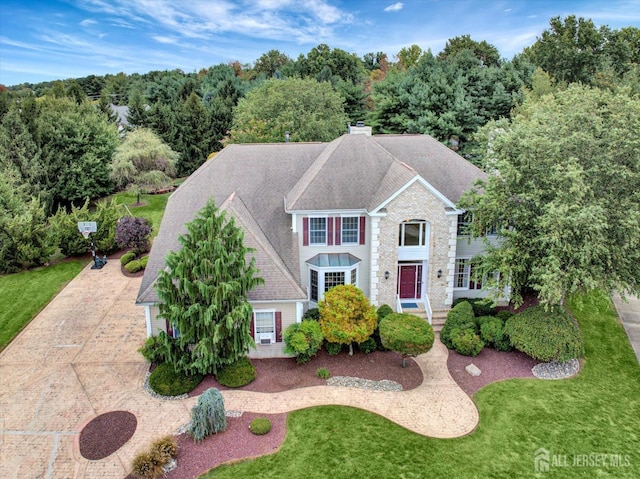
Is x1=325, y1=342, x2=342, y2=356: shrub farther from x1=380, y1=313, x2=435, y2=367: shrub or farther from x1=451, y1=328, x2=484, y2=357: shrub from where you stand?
x1=451, y1=328, x2=484, y2=357: shrub

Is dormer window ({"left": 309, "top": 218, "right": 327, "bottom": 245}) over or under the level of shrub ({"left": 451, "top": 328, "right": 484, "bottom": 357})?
over

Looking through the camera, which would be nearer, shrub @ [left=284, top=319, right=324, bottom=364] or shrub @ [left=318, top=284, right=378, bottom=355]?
shrub @ [left=284, top=319, right=324, bottom=364]

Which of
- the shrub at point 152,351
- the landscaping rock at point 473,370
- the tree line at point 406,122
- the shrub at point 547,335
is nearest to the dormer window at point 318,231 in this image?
the tree line at point 406,122

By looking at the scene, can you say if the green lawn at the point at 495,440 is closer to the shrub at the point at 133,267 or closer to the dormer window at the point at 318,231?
the dormer window at the point at 318,231

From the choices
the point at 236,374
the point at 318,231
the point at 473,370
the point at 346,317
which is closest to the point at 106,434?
the point at 236,374

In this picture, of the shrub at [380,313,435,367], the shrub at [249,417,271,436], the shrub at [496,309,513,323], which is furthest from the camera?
the shrub at [496,309,513,323]

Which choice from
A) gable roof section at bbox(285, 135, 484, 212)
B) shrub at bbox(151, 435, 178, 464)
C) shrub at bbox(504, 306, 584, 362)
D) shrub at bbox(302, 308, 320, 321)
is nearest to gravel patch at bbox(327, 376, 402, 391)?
shrub at bbox(302, 308, 320, 321)

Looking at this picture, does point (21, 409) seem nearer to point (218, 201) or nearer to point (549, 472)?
point (218, 201)

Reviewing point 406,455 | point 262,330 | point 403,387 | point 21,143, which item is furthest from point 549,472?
point 21,143
